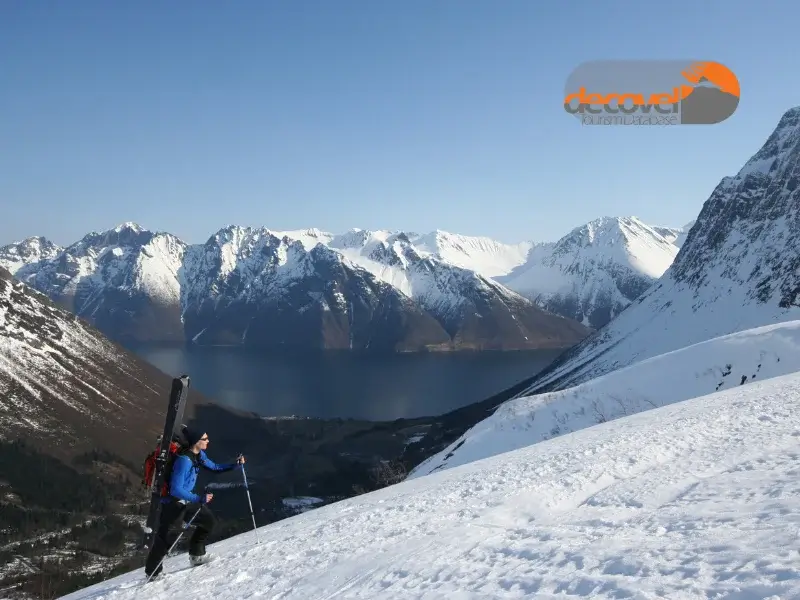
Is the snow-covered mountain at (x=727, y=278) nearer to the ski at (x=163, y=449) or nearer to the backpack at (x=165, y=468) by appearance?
the ski at (x=163, y=449)

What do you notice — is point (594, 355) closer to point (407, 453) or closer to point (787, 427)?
point (407, 453)

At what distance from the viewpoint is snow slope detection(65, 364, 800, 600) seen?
25.0 feet

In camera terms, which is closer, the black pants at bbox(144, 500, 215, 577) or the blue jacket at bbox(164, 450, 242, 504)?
the blue jacket at bbox(164, 450, 242, 504)

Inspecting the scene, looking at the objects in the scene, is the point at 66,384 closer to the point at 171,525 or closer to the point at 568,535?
the point at 171,525

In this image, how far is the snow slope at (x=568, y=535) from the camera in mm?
7609

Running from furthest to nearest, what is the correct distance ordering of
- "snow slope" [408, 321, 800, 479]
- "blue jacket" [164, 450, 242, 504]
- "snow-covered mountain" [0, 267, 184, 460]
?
"snow-covered mountain" [0, 267, 184, 460] < "snow slope" [408, 321, 800, 479] < "blue jacket" [164, 450, 242, 504]

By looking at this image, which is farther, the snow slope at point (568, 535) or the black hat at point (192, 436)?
the black hat at point (192, 436)

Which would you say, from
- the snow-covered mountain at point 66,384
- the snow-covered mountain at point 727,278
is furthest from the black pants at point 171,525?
the snow-covered mountain at point 66,384

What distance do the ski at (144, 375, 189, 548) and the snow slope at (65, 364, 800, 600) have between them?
1.25m

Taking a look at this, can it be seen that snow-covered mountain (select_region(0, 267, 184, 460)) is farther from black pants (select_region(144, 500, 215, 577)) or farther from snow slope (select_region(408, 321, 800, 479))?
black pants (select_region(144, 500, 215, 577))

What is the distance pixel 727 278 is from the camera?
15488 cm

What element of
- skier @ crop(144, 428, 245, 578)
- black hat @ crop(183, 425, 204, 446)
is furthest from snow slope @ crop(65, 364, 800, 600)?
black hat @ crop(183, 425, 204, 446)

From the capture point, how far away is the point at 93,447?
135625 mm

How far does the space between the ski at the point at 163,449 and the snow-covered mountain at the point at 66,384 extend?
139 metres
